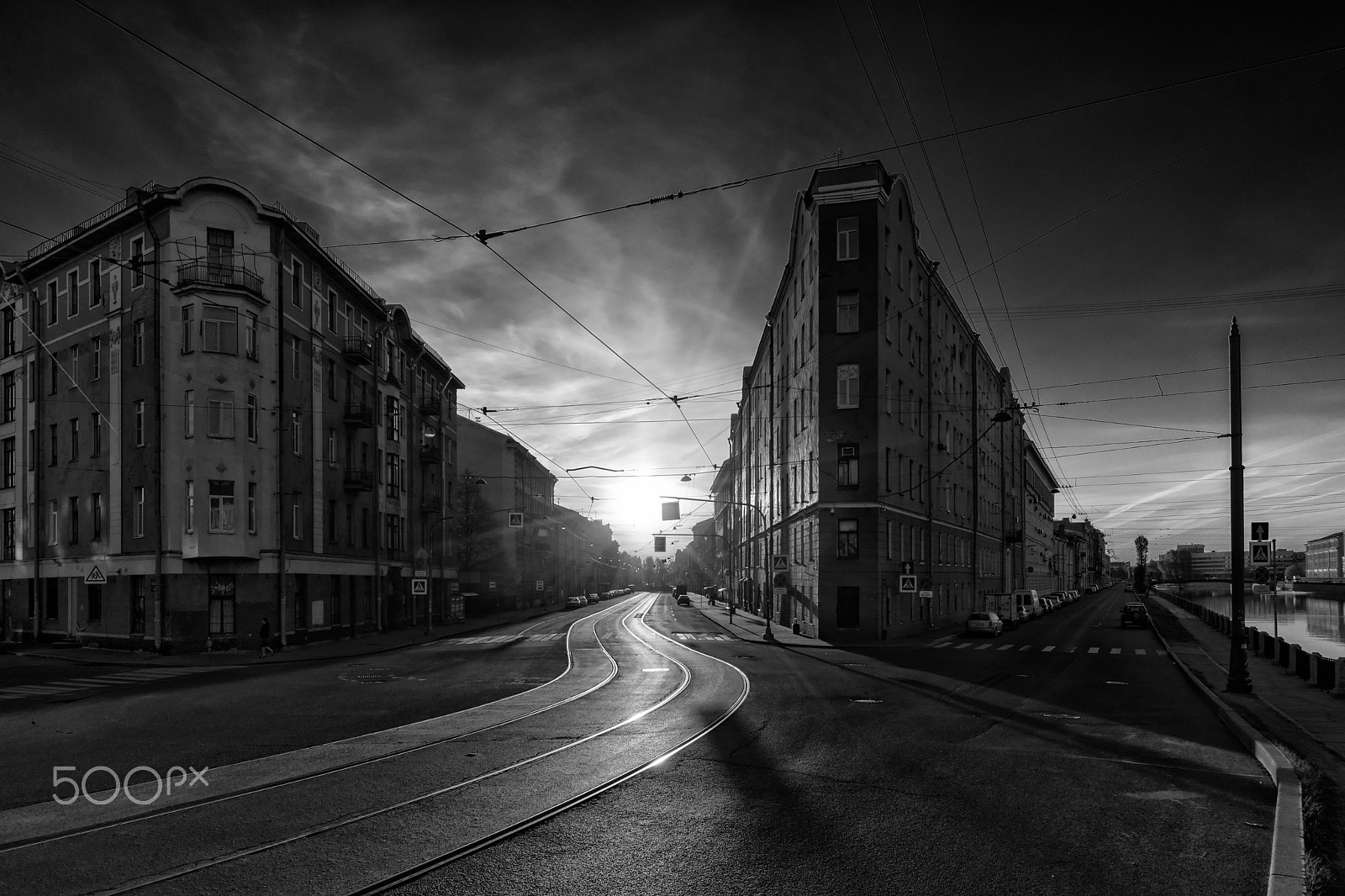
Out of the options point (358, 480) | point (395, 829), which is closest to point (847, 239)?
point (358, 480)

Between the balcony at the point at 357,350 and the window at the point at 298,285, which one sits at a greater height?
the window at the point at 298,285

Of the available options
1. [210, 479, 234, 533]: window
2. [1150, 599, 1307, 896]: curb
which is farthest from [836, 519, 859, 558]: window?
[210, 479, 234, 533]: window

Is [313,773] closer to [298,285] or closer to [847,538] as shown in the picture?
[847,538]

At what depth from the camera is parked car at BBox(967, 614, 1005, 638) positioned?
4609 cm

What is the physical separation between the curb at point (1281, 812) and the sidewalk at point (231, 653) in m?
29.9

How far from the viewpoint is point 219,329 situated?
3591cm

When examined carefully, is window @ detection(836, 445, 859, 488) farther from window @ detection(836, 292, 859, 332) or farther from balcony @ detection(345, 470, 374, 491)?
balcony @ detection(345, 470, 374, 491)

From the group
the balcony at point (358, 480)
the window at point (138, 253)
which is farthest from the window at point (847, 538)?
the window at point (138, 253)

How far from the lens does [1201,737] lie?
14.5 m

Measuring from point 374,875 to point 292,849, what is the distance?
1.31 metres

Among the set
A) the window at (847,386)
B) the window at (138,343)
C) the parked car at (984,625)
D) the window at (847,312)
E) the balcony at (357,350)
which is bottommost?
the parked car at (984,625)

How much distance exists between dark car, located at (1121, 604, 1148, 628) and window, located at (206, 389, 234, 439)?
2036 inches

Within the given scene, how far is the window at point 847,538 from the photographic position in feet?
137

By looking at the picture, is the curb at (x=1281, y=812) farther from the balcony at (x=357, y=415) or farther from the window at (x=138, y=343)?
the balcony at (x=357, y=415)
